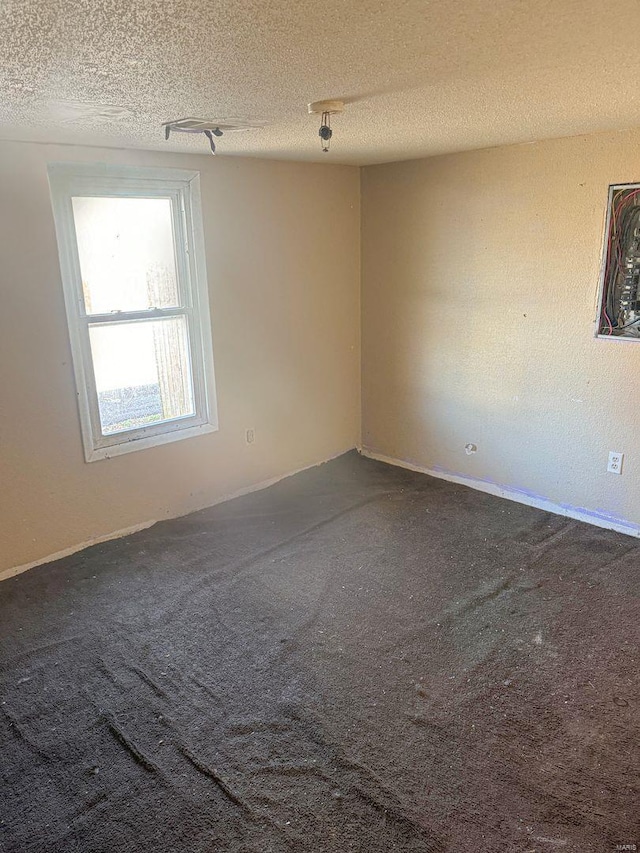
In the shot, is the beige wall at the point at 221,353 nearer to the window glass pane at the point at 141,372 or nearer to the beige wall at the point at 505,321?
the window glass pane at the point at 141,372

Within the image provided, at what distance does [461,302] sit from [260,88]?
234 centimetres

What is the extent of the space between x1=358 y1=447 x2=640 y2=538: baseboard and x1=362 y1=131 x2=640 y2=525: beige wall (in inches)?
1.1

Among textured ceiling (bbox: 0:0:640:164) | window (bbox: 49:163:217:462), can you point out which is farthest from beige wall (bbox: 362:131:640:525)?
window (bbox: 49:163:217:462)

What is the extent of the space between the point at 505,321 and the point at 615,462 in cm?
101

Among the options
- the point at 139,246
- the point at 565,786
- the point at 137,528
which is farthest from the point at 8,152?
the point at 565,786

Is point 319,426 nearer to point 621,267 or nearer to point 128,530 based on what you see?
point 128,530

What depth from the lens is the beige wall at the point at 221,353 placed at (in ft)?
9.50

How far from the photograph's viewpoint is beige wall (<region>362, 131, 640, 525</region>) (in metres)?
3.23

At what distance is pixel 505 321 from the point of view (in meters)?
3.64

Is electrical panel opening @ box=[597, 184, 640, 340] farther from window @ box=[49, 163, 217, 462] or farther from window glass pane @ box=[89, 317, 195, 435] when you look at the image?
window glass pane @ box=[89, 317, 195, 435]

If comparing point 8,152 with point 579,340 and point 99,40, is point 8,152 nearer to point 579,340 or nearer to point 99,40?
point 99,40

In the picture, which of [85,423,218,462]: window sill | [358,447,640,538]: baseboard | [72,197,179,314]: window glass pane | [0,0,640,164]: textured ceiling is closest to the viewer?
[0,0,640,164]: textured ceiling

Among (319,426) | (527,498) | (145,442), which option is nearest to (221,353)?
(145,442)

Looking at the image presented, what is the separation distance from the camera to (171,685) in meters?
2.33
